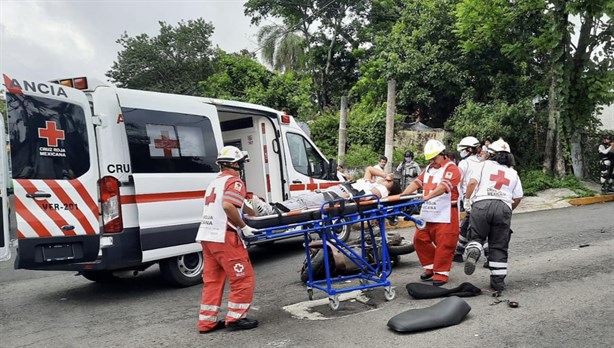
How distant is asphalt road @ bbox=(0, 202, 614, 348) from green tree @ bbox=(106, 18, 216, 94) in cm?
2260

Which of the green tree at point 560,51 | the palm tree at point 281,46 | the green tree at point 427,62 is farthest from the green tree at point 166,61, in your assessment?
the green tree at point 560,51

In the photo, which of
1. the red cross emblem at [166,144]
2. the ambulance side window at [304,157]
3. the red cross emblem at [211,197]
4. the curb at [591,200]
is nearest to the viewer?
the red cross emblem at [211,197]

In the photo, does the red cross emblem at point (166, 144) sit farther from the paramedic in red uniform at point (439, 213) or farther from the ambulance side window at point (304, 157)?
the paramedic in red uniform at point (439, 213)

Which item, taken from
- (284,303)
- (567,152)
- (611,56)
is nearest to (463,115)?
(567,152)

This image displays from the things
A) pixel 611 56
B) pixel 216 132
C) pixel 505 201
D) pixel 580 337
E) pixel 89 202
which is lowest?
pixel 580 337

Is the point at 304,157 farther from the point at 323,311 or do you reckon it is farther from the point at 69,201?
the point at 69,201

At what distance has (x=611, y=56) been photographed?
13953 mm

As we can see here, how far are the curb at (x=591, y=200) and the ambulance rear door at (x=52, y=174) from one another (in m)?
11.9

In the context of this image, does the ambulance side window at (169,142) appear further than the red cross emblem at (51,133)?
Yes

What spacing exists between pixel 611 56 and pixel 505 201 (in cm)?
1129

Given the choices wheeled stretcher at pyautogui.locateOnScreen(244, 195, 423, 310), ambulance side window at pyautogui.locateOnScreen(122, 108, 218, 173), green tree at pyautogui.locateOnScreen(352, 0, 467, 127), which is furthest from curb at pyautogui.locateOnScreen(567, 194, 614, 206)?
ambulance side window at pyautogui.locateOnScreen(122, 108, 218, 173)

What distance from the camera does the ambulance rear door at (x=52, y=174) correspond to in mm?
5043

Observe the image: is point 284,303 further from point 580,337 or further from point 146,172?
point 580,337

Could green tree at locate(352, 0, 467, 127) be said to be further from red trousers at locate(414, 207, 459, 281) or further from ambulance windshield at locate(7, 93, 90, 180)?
ambulance windshield at locate(7, 93, 90, 180)
